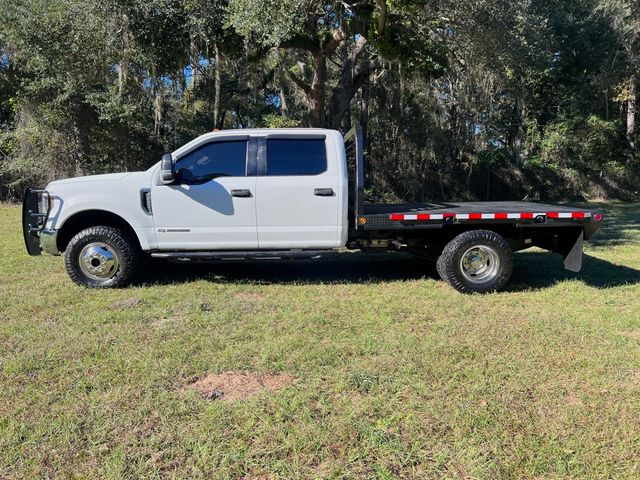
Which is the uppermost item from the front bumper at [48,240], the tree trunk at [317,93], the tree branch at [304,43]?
the tree branch at [304,43]

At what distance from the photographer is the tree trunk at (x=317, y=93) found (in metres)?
13.1

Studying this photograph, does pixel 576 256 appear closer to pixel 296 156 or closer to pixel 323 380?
pixel 296 156

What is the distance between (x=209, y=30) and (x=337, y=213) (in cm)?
706

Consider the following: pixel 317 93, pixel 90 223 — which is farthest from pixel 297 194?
pixel 317 93

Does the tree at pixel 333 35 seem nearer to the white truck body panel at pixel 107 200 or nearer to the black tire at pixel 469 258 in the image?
the white truck body panel at pixel 107 200

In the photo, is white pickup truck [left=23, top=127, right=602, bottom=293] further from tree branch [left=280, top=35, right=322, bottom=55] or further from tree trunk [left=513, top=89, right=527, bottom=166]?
tree trunk [left=513, top=89, right=527, bottom=166]

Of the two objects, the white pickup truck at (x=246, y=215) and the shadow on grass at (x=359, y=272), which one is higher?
the white pickup truck at (x=246, y=215)

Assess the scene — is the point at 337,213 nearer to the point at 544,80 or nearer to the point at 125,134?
the point at 125,134

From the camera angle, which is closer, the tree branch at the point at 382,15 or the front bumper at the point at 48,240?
the front bumper at the point at 48,240

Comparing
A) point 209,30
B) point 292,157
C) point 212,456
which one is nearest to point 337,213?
point 292,157

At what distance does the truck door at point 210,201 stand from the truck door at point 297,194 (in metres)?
0.16

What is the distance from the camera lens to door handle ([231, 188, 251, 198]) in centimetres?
589

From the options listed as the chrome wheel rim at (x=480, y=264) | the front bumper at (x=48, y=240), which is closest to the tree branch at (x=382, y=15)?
the chrome wheel rim at (x=480, y=264)

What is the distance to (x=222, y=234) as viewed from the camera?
602 cm
